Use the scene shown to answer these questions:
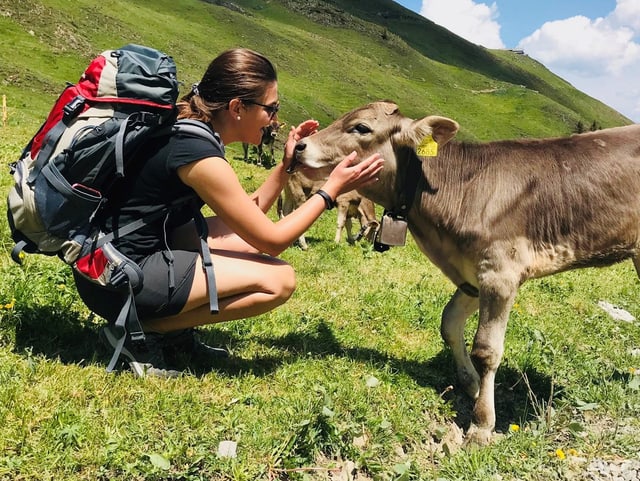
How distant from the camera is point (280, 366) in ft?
15.9

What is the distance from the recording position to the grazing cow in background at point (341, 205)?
13.0m

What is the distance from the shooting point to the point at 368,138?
16.6 feet

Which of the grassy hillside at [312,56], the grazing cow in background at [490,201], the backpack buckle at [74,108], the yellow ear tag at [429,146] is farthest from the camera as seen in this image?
the grassy hillside at [312,56]

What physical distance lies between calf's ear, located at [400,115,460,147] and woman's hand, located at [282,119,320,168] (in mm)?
840

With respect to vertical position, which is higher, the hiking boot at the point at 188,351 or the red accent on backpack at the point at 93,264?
the red accent on backpack at the point at 93,264

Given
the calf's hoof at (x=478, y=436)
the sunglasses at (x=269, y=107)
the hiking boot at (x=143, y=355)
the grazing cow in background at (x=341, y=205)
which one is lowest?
the grazing cow in background at (x=341, y=205)

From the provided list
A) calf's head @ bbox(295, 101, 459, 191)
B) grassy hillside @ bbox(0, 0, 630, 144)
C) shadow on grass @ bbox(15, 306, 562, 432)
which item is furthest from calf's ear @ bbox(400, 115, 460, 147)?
grassy hillside @ bbox(0, 0, 630, 144)

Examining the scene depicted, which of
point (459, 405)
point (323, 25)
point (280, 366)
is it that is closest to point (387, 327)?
point (459, 405)

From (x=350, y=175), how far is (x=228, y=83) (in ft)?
3.70

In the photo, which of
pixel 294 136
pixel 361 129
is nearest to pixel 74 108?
pixel 294 136

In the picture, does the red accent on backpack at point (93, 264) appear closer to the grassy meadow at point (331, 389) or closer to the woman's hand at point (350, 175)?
the grassy meadow at point (331, 389)

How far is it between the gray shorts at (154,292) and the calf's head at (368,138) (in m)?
1.50

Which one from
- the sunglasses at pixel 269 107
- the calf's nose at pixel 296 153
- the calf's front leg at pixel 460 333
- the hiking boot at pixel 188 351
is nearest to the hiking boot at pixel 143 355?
the hiking boot at pixel 188 351

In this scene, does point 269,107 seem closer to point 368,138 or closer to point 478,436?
point 368,138
